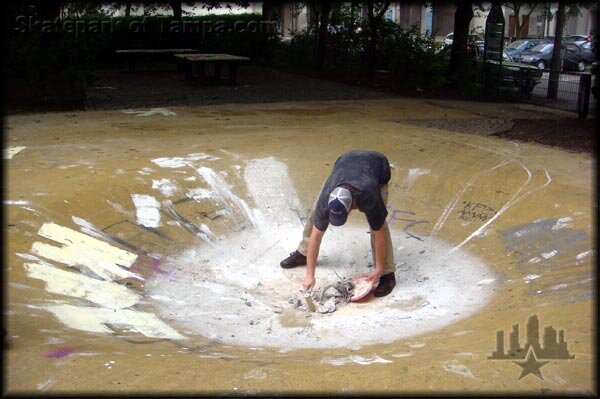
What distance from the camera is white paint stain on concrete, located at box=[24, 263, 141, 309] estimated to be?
5.23 metres

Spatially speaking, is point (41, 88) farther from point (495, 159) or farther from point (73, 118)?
point (495, 159)

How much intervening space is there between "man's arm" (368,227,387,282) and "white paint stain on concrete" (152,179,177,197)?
2.80m

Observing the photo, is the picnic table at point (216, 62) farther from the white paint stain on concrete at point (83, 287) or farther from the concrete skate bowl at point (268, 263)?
the white paint stain on concrete at point (83, 287)

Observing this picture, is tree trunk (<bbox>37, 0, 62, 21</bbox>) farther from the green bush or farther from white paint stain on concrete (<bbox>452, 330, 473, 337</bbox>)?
white paint stain on concrete (<bbox>452, 330, 473, 337</bbox>)

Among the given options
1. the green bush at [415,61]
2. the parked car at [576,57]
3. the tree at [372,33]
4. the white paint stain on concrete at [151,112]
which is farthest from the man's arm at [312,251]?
the parked car at [576,57]

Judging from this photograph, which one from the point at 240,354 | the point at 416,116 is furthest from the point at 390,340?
the point at 416,116

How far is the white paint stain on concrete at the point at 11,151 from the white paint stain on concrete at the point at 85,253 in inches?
116

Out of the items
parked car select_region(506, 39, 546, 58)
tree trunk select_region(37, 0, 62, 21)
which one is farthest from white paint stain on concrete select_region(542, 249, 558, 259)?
parked car select_region(506, 39, 546, 58)

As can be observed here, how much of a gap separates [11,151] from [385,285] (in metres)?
5.80

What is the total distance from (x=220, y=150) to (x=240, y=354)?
5168mm

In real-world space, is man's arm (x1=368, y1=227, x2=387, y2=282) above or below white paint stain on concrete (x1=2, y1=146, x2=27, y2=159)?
below

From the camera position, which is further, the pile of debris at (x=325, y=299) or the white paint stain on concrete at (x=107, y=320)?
the pile of debris at (x=325, y=299)

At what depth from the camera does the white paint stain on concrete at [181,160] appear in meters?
8.25

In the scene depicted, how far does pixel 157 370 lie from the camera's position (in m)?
3.73
